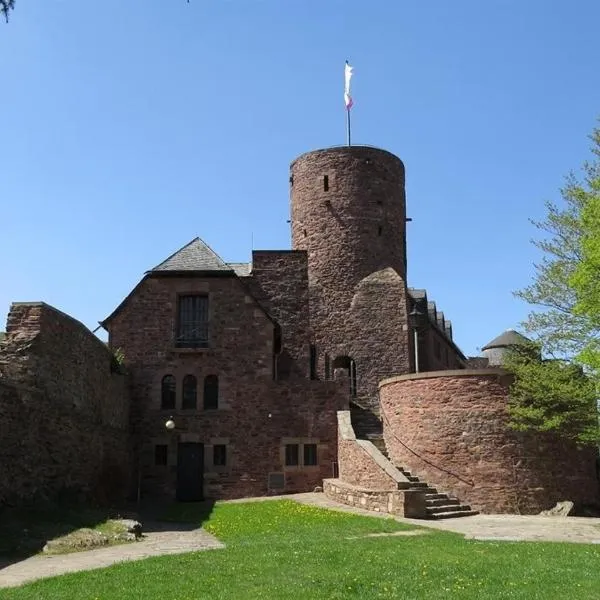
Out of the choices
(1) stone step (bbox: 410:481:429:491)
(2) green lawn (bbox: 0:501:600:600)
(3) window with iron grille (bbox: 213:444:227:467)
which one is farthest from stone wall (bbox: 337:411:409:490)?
(2) green lawn (bbox: 0:501:600:600)

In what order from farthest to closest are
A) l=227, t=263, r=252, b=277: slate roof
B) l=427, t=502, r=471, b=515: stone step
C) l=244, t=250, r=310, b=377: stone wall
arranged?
1. l=227, t=263, r=252, b=277: slate roof
2. l=244, t=250, r=310, b=377: stone wall
3. l=427, t=502, r=471, b=515: stone step

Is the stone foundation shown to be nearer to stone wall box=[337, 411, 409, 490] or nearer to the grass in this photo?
stone wall box=[337, 411, 409, 490]

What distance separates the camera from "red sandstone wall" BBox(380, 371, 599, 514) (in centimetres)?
1995

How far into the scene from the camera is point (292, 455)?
85.3 ft

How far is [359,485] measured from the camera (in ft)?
70.1

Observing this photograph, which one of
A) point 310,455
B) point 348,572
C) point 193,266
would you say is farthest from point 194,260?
point 348,572

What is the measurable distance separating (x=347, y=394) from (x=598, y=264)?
12.3m

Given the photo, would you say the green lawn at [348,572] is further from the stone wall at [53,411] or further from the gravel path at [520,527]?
the stone wall at [53,411]

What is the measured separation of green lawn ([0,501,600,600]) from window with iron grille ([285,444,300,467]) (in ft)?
37.1

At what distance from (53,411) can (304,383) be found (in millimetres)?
10637

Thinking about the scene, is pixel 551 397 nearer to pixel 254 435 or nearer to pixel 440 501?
pixel 440 501

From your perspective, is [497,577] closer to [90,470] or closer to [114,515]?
[114,515]

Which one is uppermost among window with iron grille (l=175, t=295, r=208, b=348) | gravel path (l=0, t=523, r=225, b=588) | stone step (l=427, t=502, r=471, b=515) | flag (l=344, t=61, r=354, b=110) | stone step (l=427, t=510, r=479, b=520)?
flag (l=344, t=61, r=354, b=110)

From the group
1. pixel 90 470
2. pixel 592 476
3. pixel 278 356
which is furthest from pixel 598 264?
pixel 278 356
